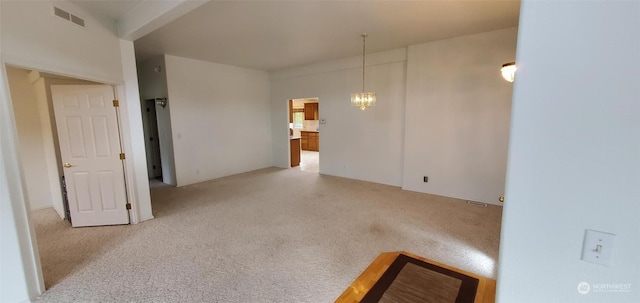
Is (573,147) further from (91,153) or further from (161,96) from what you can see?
(161,96)

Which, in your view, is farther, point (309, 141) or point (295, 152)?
point (309, 141)

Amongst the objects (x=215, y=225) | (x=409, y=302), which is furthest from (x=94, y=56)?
(x=409, y=302)

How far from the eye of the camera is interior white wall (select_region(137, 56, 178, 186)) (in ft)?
17.1

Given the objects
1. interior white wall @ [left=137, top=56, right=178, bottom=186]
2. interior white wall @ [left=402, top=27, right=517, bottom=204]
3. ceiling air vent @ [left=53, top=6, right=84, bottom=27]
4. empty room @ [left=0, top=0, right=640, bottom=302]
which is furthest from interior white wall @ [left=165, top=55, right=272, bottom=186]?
interior white wall @ [left=402, top=27, right=517, bottom=204]

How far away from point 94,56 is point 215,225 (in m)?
2.51

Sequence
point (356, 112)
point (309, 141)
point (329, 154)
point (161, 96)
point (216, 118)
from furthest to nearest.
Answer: point (309, 141)
point (329, 154)
point (216, 118)
point (356, 112)
point (161, 96)

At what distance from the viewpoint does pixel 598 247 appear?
772mm

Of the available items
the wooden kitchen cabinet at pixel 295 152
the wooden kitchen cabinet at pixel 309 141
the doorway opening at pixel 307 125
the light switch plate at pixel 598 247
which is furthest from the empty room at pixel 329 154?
the wooden kitchen cabinet at pixel 309 141

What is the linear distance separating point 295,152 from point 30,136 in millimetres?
5288

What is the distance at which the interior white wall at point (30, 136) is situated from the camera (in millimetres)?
3836

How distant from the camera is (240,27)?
3566 millimetres

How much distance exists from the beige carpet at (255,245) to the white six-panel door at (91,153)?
0.80 feet

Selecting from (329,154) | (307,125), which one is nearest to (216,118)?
(329,154)

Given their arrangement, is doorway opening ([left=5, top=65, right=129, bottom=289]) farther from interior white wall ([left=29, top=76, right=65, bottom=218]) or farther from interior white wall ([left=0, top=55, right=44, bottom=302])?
interior white wall ([left=0, top=55, right=44, bottom=302])
